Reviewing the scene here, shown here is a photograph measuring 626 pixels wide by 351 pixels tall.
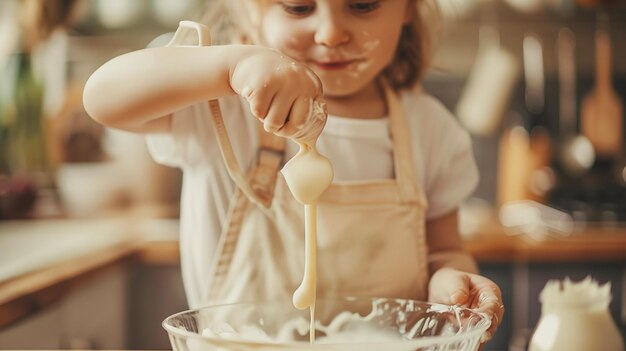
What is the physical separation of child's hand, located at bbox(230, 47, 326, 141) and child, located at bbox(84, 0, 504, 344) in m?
0.11

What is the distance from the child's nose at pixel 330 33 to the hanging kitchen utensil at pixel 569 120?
1.76 meters

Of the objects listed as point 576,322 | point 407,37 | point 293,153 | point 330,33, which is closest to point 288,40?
point 330,33

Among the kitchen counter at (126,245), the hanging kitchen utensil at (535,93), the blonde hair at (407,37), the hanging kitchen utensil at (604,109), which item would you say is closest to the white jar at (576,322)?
the blonde hair at (407,37)

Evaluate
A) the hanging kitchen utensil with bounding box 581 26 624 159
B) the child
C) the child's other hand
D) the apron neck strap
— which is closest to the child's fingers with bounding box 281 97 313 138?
the child

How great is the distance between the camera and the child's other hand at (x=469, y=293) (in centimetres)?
66

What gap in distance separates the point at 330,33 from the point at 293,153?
0.19 meters

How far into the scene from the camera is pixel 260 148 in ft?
2.95

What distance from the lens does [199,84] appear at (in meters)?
0.64

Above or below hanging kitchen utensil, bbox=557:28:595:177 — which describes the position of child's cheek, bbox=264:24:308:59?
above

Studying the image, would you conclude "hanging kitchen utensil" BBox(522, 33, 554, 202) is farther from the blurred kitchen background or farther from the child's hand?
the child's hand

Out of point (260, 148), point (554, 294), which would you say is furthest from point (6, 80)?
point (554, 294)

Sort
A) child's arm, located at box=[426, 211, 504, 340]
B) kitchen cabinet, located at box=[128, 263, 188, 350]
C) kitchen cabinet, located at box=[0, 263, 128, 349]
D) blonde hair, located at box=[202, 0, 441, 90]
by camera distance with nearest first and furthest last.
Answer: child's arm, located at box=[426, 211, 504, 340], blonde hair, located at box=[202, 0, 441, 90], kitchen cabinet, located at box=[0, 263, 128, 349], kitchen cabinet, located at box=[128, 263, 188, 350]

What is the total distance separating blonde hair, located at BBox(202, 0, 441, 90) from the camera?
100 centimetres

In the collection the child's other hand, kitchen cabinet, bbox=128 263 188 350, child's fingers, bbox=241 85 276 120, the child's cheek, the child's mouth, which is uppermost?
the child's cheek
